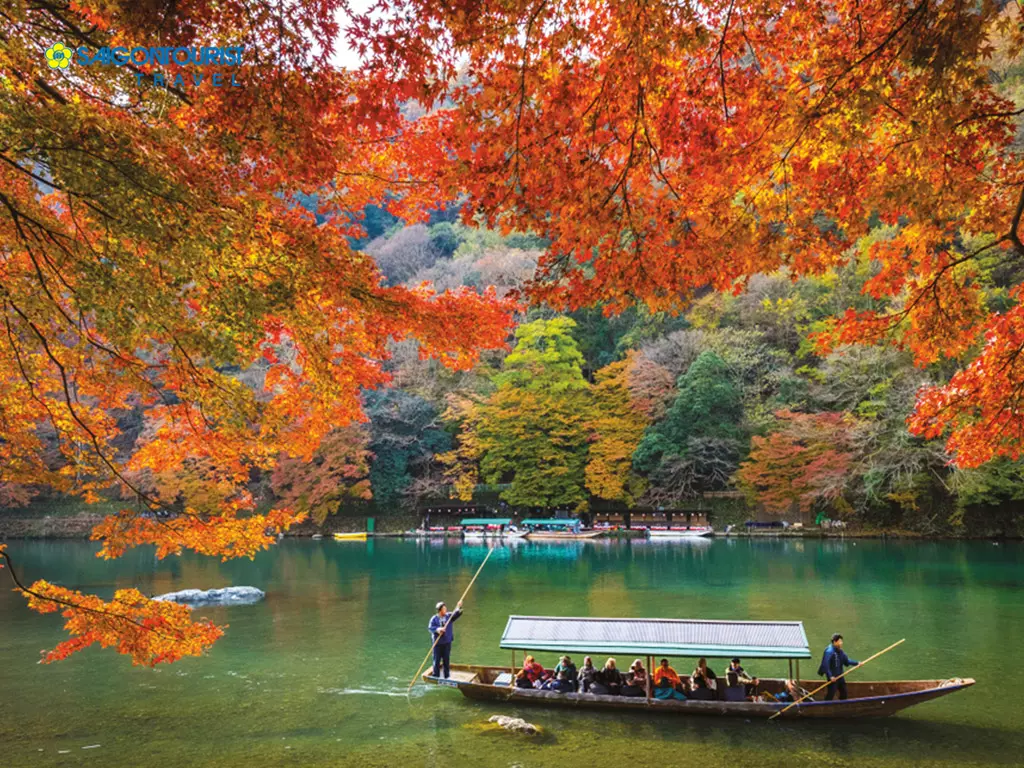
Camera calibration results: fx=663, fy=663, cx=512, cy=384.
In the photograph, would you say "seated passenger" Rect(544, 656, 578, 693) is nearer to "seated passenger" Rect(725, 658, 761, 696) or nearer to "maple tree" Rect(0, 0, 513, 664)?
"seated passenger" Rect(725, 658, 761, 696)

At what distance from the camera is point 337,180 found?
264 inches

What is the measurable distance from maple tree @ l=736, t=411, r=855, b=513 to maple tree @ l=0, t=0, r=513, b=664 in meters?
21.6

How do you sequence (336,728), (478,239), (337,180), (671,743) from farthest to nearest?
(478,239)
(336,728)
(671,743)
(337,180)

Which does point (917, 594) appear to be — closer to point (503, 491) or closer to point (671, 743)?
point (671, 743)

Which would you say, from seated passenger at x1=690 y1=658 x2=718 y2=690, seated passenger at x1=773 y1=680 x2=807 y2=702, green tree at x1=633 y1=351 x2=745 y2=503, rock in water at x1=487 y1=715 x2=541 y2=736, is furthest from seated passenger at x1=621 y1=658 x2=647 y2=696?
green tree at x1=633 y1=351 x2=745 y2=503

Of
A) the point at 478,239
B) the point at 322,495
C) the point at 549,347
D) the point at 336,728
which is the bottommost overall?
the point at 336,728

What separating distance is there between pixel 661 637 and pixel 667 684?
56 centimetres

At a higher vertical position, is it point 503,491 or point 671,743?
point 503,491

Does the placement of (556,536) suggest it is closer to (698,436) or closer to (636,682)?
(698,436)

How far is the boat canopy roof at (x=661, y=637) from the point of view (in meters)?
8.04

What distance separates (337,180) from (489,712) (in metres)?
6.50

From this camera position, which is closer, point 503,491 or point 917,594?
point 917,594

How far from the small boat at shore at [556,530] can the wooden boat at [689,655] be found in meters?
20.8

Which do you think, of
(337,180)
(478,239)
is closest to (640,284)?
(337,180)
